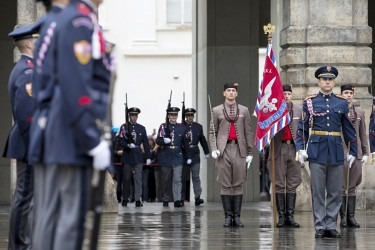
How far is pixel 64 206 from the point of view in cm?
Answer: 733

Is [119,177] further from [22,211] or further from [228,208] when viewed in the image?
[22,211]

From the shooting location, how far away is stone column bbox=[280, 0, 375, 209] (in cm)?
2100

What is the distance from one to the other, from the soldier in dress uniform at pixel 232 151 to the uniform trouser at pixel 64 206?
1016 centimetres

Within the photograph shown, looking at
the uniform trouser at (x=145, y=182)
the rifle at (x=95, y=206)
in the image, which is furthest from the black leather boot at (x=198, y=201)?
the rifle at (x=95, y=206)

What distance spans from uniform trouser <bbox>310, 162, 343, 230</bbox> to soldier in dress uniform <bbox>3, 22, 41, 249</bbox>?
510 cm

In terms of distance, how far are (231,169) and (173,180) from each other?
905 centimetres

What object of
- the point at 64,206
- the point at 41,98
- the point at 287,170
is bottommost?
the point at 64,206

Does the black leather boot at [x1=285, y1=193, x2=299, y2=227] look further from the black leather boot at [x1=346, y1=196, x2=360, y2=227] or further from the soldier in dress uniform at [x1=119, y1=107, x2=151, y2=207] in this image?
the soldier in dress uniform at [x1=119, y1=107, x2=151, y2=207]

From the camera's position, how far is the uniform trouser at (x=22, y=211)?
35.9 feet

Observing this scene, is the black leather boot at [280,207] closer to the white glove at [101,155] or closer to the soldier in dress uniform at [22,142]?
the soldier in dress uniform at [22,142]

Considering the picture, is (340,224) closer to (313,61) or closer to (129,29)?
(313,61)

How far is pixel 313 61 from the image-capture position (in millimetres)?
20984

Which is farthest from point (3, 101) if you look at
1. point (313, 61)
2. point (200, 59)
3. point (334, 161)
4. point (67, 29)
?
point (67, 29)

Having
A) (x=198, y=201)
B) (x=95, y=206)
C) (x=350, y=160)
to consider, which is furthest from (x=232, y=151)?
(x=95, y=206)
